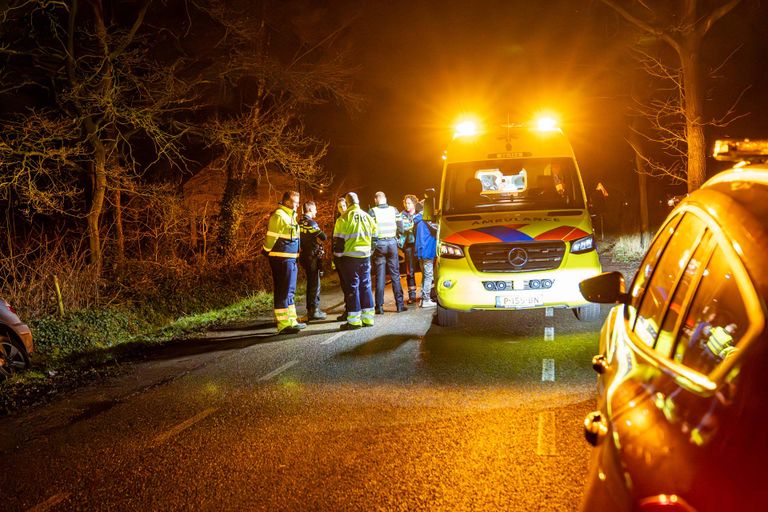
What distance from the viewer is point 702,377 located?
Answer: 59.7 inches

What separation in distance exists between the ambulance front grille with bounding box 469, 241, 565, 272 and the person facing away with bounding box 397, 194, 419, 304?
14.2 ft

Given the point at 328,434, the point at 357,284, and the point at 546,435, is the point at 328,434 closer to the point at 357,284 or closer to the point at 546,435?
the point at 546,435

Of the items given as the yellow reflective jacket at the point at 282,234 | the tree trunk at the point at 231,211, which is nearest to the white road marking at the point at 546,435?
the yellow reflective jacket at the point at 282,234

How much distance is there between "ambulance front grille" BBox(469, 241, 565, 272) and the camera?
7688mm

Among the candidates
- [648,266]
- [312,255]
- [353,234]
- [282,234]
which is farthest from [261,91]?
[648,266]

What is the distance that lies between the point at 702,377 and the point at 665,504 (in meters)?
0.32

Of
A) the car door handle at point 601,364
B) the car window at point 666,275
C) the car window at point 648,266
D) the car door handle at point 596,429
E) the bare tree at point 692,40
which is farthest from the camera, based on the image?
the bare tree at point 692,40

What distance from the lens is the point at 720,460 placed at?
4.25 ft

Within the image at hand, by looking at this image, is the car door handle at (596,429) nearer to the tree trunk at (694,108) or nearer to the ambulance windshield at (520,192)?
the ambulance windshield at (520,192)

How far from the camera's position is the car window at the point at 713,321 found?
5.13 feet

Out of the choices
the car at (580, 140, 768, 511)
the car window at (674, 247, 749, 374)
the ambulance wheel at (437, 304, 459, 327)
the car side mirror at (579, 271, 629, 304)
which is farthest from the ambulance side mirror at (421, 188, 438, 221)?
the car window at (674, 247, 749, 374)

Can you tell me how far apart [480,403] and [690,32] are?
10.5 m

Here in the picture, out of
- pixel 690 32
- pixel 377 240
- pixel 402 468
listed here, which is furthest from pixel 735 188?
pixel 690 32

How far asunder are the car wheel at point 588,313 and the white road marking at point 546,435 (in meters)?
3.74
